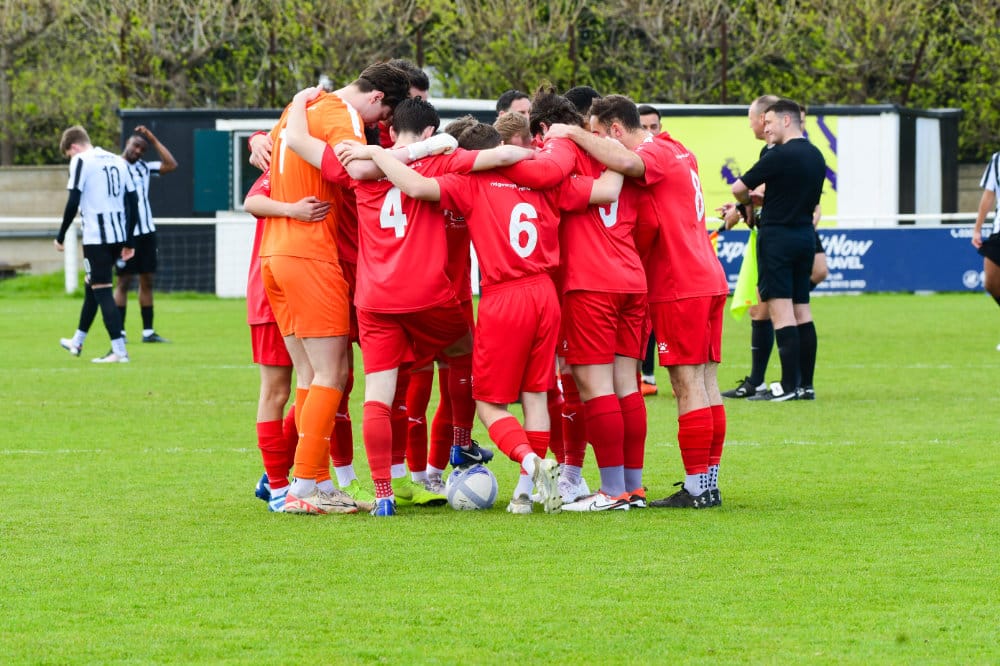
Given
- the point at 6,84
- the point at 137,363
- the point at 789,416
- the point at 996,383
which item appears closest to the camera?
the point at 789,416

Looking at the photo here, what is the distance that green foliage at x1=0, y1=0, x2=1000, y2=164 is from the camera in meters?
34.4

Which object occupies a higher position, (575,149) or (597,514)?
(575,149)

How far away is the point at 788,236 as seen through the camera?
11.8 meters

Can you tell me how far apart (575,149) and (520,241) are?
0.53m

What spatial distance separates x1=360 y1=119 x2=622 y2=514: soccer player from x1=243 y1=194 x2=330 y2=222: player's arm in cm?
53

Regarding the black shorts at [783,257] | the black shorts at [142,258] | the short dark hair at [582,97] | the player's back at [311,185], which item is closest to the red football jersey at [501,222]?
the player's back at [311,185]

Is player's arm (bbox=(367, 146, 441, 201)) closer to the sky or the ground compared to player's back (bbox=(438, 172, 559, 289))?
closer to the sky

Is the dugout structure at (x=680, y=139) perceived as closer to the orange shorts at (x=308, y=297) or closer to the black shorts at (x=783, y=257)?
the black shorts at (x=783, y=257)

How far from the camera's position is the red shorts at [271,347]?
7543 mm

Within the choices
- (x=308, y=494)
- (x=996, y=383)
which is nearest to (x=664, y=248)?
(x=308, y=494)

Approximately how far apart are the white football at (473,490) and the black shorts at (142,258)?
35.2ft

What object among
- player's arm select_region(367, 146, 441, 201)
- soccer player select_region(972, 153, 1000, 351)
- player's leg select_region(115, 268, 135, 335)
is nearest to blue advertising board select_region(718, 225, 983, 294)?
soccer player select_region(972, 153, 1000, 351)

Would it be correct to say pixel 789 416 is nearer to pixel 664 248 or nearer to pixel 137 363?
pixel 664 248

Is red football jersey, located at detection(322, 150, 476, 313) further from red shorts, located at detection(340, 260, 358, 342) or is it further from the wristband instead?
red shorts, located at detection(340, 260, 358, 342)
